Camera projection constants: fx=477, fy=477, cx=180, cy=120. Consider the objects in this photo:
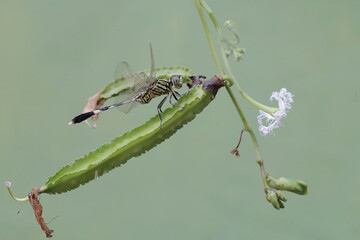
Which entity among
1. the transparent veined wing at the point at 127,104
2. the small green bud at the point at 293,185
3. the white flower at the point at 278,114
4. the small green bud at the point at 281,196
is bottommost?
the small green bud at the point at 281,196

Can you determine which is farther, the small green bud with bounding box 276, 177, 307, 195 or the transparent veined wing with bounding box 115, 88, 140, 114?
the transparent veined wing with bounding box 115, 88, 140, 114

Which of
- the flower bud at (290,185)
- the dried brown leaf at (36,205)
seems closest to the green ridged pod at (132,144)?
the dried brown leaf at (36,205)

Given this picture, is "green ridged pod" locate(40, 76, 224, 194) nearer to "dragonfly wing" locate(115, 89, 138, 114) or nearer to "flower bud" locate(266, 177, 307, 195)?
"dragonfly wing" locate(115, 89, 138, 114)

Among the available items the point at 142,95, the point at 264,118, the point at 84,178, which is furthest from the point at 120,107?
the point at 264,118

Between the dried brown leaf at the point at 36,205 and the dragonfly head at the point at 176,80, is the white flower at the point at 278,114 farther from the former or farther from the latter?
the dried brown leaf at the point at 36,205

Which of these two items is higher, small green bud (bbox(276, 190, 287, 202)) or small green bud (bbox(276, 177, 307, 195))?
small green bud (bbox(276, 177, 307, 195))

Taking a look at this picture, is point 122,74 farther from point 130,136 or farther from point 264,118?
point 264,118

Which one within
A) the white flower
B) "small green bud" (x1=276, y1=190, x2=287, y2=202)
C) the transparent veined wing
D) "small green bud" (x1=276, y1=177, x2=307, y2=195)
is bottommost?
"small green bud" (x1=276, y1=190, x2=287, y2=202)

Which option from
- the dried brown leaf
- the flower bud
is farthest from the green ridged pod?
the flower bud
